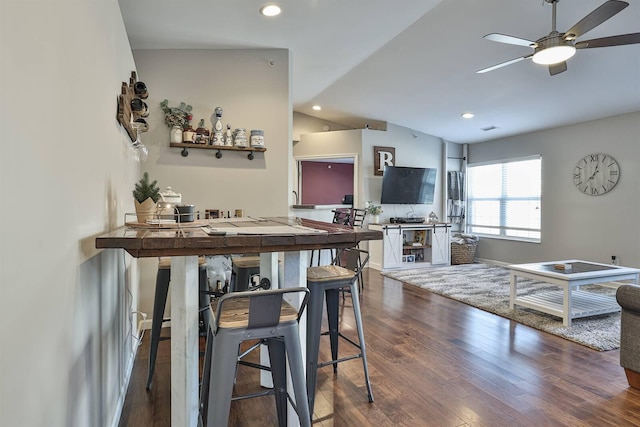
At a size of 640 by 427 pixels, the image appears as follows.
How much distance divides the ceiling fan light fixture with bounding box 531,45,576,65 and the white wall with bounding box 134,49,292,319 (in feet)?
7.37

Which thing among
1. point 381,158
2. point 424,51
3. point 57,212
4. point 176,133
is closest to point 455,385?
point 57,212

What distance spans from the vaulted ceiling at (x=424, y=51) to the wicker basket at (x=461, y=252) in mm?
2185

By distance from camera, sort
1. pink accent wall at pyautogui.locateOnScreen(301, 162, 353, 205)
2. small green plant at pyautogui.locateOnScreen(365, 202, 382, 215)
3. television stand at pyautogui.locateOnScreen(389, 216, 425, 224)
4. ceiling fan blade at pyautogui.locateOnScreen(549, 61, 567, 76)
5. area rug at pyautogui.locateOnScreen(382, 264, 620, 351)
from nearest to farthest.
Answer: ceiling fan blade at pyautogui.locateOnScreen(549, 61, 567, 76) → area rug at pyautogui.locateOnScreen(382, 264, 620, 351) → small green plant at pyautogui.locateOnScreen(365, 202, 382, 215) → television stand at pyautogui.locateOnScreen(389, 216, 425, 224) → pink accent wall at pyautogui.locateOnScreen(301, 162, 353, 205)

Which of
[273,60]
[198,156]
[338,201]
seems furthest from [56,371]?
[338,201]

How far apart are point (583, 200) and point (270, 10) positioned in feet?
17.2

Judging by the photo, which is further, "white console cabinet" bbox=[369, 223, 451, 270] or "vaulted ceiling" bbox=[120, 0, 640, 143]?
"white console cabinet" bbox=[369, 223, 451, 270]

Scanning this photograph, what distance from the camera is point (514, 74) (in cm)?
431

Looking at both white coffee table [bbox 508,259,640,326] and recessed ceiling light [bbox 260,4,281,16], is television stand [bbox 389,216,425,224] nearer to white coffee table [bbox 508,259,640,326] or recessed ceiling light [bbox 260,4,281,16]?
white coffee table [bbox 508,259,640,326]

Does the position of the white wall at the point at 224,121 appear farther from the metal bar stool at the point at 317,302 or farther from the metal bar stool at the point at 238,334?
the metal bar stool at the point at 238,334

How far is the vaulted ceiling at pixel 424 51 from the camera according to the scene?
10.0ft

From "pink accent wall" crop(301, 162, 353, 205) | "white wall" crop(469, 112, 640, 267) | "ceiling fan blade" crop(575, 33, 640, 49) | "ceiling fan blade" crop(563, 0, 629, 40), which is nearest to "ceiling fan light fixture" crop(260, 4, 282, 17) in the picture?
"ceiling fan blade" crop(563, 0, 629, 40)

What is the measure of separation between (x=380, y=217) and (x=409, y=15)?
3805mm

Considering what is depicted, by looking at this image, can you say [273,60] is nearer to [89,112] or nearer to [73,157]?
[89,112]

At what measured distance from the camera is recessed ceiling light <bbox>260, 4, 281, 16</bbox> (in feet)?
9.37
